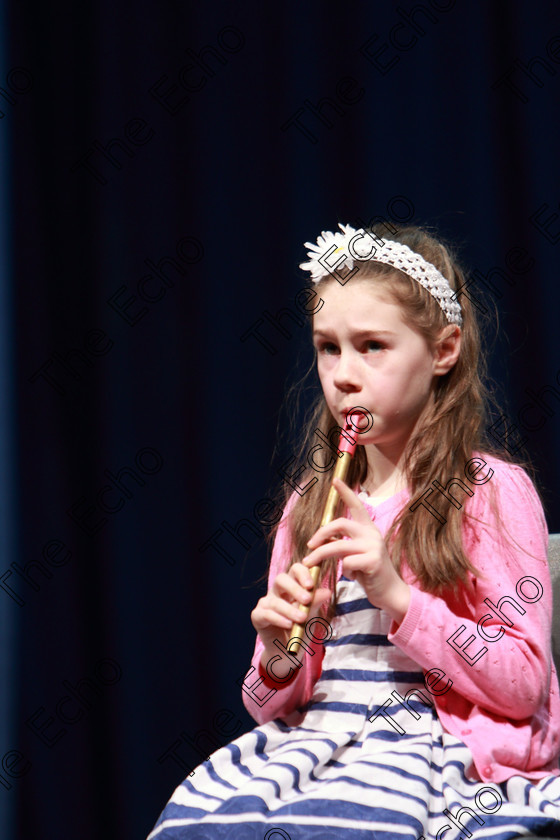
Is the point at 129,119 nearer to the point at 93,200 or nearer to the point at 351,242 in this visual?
the point at 93,200

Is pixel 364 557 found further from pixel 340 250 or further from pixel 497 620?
pixel 340 250

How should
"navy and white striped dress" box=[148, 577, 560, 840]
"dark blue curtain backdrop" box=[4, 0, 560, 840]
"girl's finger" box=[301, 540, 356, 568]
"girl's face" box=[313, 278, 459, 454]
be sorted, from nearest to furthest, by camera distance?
"navy and white striped dress" box=[148, 577, 560, 840] → "girl's finger" box=[301, 540, 356, 568] → "girl's face" box=[313, 278, 459, 454] → "dark blue curtain backdrop" box=[4, 0, 560, 840]

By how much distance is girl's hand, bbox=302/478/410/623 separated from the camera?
90 centimetres

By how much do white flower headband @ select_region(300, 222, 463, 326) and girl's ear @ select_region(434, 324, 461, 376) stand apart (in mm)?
14

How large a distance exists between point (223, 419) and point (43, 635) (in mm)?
514

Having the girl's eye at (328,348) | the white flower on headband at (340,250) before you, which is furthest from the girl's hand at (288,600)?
the white flower on headband at (340,250)

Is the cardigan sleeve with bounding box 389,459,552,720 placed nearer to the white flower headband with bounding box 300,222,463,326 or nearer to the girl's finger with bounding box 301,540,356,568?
the girl's finger with bounding box 301,540,356,568

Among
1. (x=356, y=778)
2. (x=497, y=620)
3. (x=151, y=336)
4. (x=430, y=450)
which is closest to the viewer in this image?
(x=356, y=778)

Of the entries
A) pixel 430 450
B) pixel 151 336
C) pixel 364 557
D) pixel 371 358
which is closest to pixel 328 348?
pixel 371 358

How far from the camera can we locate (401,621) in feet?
3.01

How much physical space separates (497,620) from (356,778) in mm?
223

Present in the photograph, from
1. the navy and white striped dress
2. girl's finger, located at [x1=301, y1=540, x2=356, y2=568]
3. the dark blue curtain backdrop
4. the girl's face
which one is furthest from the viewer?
the dark blue curtain backdrop

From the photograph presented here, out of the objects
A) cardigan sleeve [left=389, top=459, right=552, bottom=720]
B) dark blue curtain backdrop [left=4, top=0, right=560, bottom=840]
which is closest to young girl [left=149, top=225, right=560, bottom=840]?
cardigan sleeve [left=389, top=459, right=552, bottom=720]

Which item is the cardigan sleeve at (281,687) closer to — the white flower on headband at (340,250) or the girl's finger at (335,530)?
the girl's finger at (335,530)
